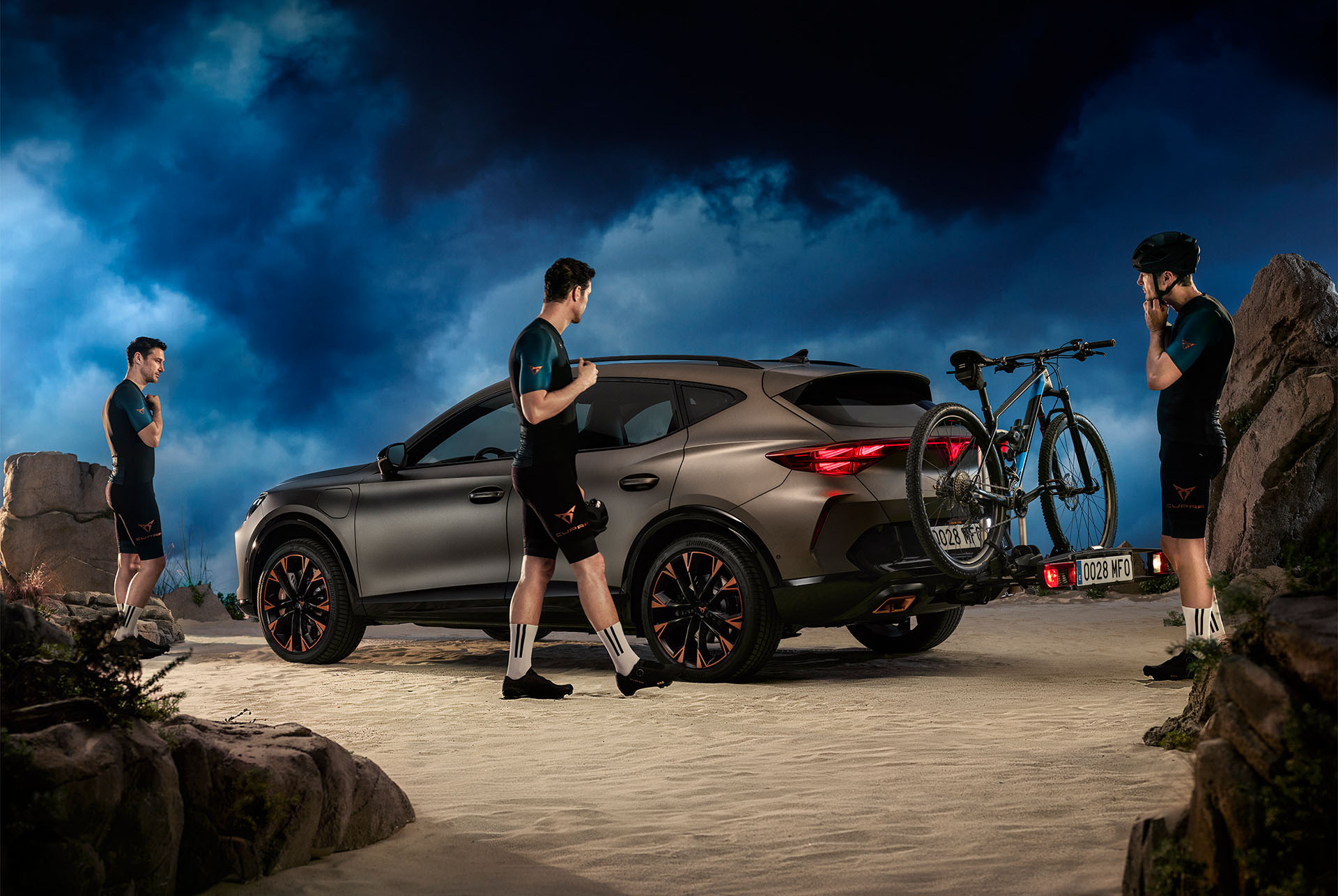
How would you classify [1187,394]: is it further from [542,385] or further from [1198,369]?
[542,385]

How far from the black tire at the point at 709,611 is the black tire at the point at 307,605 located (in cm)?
271

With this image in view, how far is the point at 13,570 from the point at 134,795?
49.8ft

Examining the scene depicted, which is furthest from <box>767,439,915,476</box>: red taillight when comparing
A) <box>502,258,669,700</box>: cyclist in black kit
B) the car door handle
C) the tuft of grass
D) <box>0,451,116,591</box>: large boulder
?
<box>0,451,116,591</box>: large boulder

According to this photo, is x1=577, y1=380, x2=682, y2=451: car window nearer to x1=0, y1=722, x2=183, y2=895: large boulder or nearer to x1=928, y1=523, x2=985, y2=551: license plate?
x1=928, y1=523, x2=985, y2=551: license plate

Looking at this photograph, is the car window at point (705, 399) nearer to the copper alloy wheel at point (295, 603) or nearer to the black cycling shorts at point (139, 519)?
the copper alloy wheel at point (295, 603)

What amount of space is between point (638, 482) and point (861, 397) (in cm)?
147

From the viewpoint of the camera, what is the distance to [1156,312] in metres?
7.58

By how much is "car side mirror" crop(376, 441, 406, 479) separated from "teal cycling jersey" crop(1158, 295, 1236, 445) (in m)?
5.06

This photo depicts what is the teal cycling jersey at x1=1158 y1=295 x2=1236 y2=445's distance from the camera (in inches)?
287

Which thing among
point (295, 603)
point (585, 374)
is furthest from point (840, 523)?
point (295, 603)

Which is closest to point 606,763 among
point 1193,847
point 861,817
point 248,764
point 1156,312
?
point 861,817

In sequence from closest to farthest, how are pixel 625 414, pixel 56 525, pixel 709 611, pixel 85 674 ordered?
pixel 85 674, pixel 709 611, pixel 625 414, pixel 56 525

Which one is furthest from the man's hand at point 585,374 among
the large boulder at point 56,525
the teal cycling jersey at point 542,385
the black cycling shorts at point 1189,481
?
the large boulder at point 56,525

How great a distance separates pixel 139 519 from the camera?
34.3 feet
